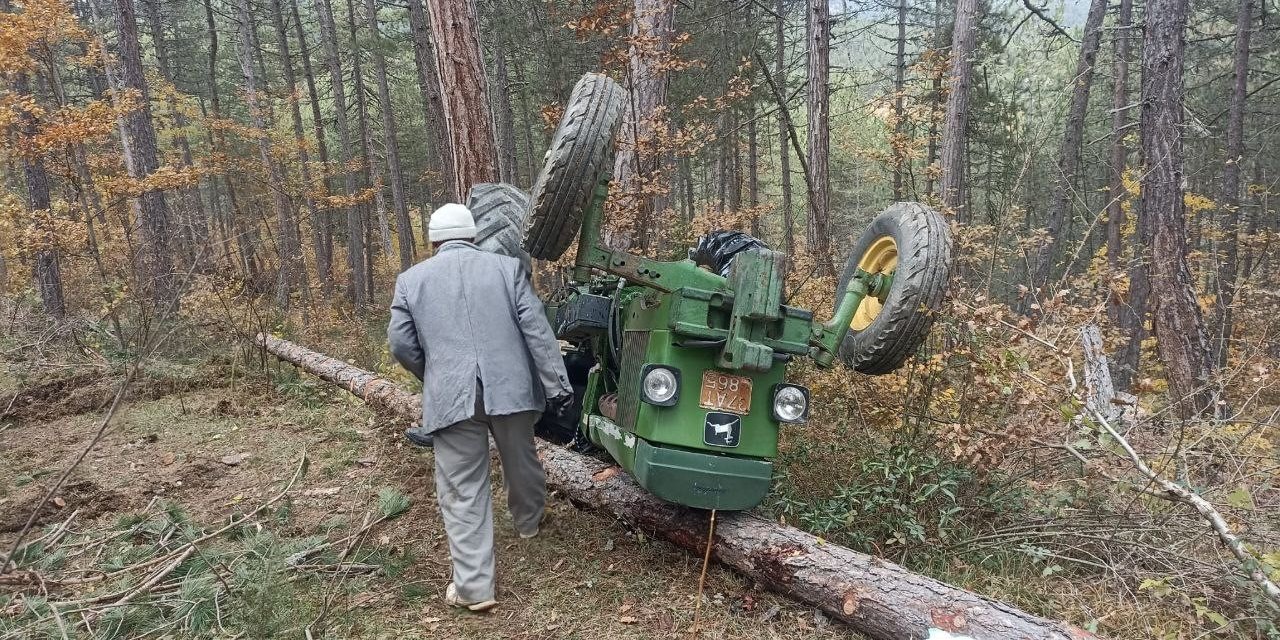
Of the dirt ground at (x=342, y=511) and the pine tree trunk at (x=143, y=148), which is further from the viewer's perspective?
the pine tree trunk at (x=143, y=148)

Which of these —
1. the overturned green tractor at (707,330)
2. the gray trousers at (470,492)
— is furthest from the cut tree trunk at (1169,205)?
the gray trousers at (470,492)

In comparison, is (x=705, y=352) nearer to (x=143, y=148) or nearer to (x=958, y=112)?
(x=958, y=112)

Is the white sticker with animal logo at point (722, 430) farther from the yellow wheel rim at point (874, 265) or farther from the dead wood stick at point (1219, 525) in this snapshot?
the dead wood stick at point (1219, 525)

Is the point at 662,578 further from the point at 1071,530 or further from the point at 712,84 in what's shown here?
the point at 712,84

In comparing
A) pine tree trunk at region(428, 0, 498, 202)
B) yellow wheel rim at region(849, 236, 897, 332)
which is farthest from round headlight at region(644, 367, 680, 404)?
pine tree trunk at region(428, 0, 498, 202)

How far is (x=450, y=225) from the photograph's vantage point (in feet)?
12.3

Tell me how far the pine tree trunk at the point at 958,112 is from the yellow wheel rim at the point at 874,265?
18.0 feet

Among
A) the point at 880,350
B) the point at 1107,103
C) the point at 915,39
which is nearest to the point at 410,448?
the point at 880,350

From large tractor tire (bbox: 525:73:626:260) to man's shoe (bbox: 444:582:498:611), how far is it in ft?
5.80

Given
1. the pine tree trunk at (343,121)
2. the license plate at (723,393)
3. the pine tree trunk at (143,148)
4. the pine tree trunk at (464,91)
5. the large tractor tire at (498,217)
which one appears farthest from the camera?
the pine tree trunk at (343,121)

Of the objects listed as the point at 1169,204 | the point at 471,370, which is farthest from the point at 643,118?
the point at 1169,204

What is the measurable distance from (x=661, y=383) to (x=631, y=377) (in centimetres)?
40

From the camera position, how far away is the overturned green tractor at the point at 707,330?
3.28 metres

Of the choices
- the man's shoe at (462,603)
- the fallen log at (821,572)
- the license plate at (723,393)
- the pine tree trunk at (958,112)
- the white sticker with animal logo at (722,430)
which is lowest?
the man's shoe at (462,603)
